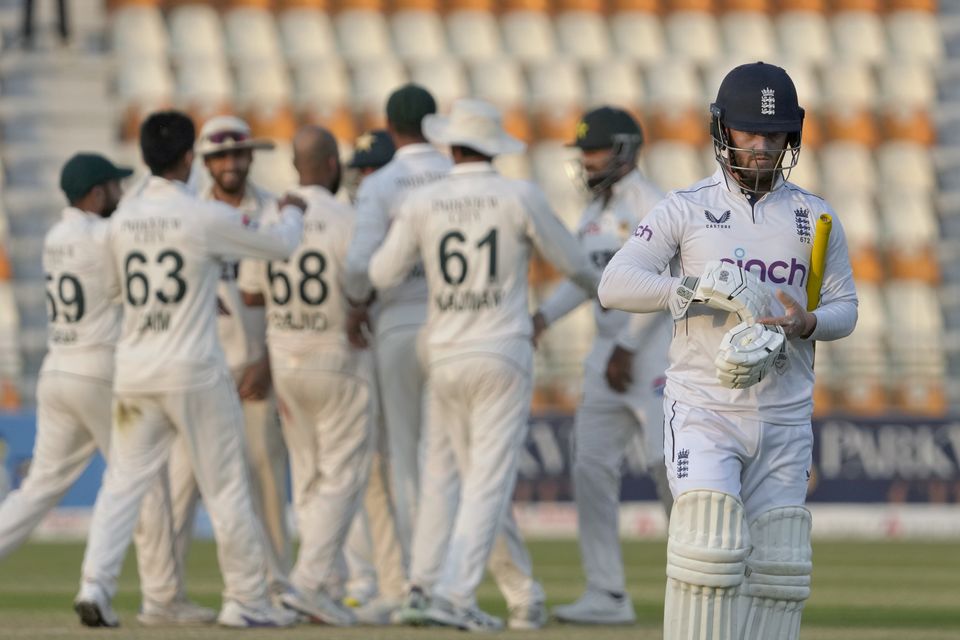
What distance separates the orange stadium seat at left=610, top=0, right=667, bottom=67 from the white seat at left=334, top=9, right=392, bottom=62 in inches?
118

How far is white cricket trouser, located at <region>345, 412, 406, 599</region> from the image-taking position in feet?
29.1

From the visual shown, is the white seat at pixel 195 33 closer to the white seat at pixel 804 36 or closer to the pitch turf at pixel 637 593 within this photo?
the pitch turf at pixel 637 593

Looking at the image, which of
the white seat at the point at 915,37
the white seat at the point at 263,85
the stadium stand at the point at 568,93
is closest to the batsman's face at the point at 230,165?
the stadium stand at the point at 568,93

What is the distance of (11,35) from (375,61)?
4158 millimetres

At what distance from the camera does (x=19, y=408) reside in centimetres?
1653

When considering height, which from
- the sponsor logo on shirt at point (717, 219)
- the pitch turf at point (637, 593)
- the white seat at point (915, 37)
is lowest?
the pitch turf at point (637, 593)

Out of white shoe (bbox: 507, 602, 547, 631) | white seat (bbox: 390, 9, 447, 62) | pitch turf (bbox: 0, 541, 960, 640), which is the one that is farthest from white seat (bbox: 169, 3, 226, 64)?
A: white shoe (bbox: 507, 602, 547, 631)

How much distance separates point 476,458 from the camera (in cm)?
781

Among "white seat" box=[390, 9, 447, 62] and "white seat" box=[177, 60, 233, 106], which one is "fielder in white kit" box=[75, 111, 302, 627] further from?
"white seat" box=[390, 9, 447, 62]

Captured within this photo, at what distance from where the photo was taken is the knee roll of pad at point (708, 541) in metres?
4.82

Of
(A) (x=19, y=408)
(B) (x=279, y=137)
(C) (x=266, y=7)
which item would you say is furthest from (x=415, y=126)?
(C) (x=266, y=7)

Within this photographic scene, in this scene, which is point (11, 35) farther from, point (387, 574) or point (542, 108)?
point (387, 574)

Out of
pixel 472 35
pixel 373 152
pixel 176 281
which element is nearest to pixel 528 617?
pixel 176 281

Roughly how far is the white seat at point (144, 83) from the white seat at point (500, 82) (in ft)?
12.1
